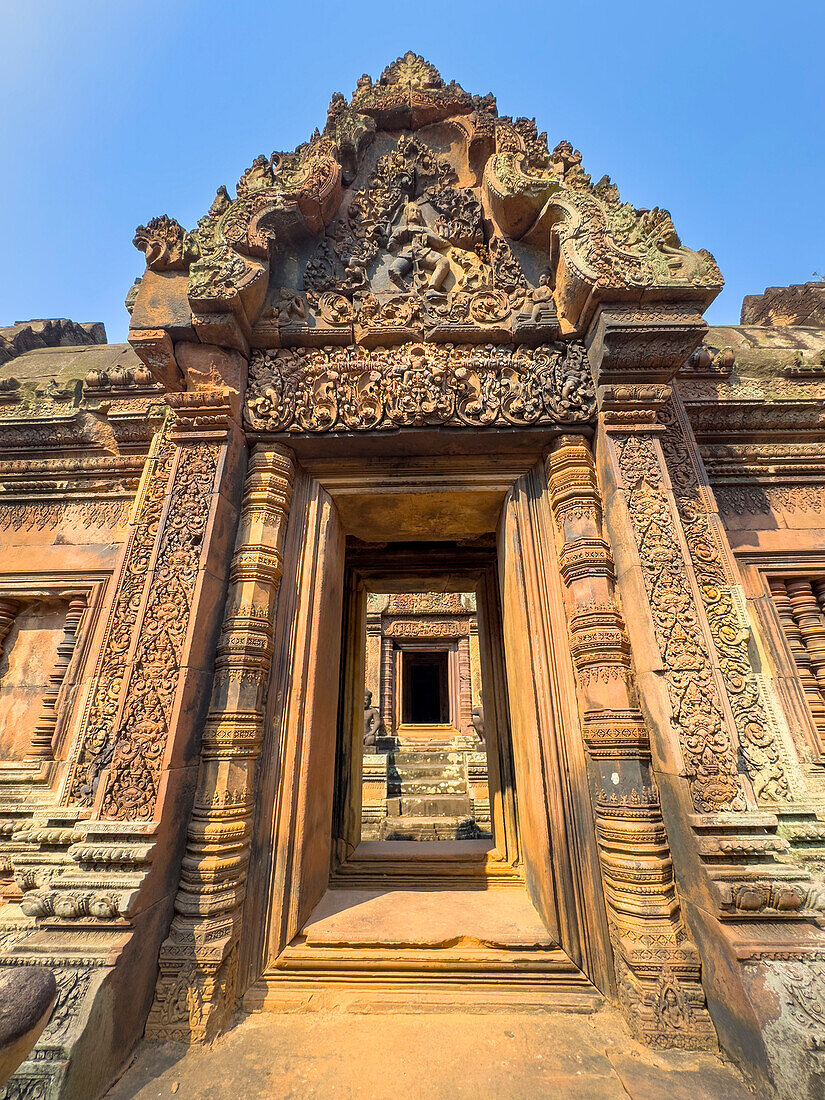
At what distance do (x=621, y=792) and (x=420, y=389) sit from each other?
314cm

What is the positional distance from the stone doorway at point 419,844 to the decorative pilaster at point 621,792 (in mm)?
182

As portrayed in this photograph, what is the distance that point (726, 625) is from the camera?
357 cm

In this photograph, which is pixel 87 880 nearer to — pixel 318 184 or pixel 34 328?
pixel 318 184

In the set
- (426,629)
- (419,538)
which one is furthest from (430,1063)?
(426,629)

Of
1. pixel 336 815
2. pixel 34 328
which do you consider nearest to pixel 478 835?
pixel 336 815

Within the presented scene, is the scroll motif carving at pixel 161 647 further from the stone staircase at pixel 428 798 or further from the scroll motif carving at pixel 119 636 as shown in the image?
the stone staircase at pixel 428 798

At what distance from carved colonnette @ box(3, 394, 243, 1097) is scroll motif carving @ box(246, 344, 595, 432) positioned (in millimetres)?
551

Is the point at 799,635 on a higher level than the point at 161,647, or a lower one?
higher

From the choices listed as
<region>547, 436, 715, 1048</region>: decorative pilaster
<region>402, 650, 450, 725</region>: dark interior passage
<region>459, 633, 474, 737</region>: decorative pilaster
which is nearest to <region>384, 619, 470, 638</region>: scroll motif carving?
<region>459, 633, 474, 737</region>: decorative pilaster

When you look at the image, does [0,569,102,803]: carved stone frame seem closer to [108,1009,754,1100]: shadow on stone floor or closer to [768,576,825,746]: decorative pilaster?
[108,1009,754,1100]: shadow on stone floor

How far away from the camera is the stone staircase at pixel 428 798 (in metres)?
8.52

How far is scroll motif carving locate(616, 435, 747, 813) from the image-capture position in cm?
268

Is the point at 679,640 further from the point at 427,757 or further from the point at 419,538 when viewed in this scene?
the point at 427,757

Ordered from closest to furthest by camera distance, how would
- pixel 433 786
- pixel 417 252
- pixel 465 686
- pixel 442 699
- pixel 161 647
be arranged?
pixel 161 647 < pixel 417 252 < pixel 433 786 < pixel 465 686 < pixel 442 699
